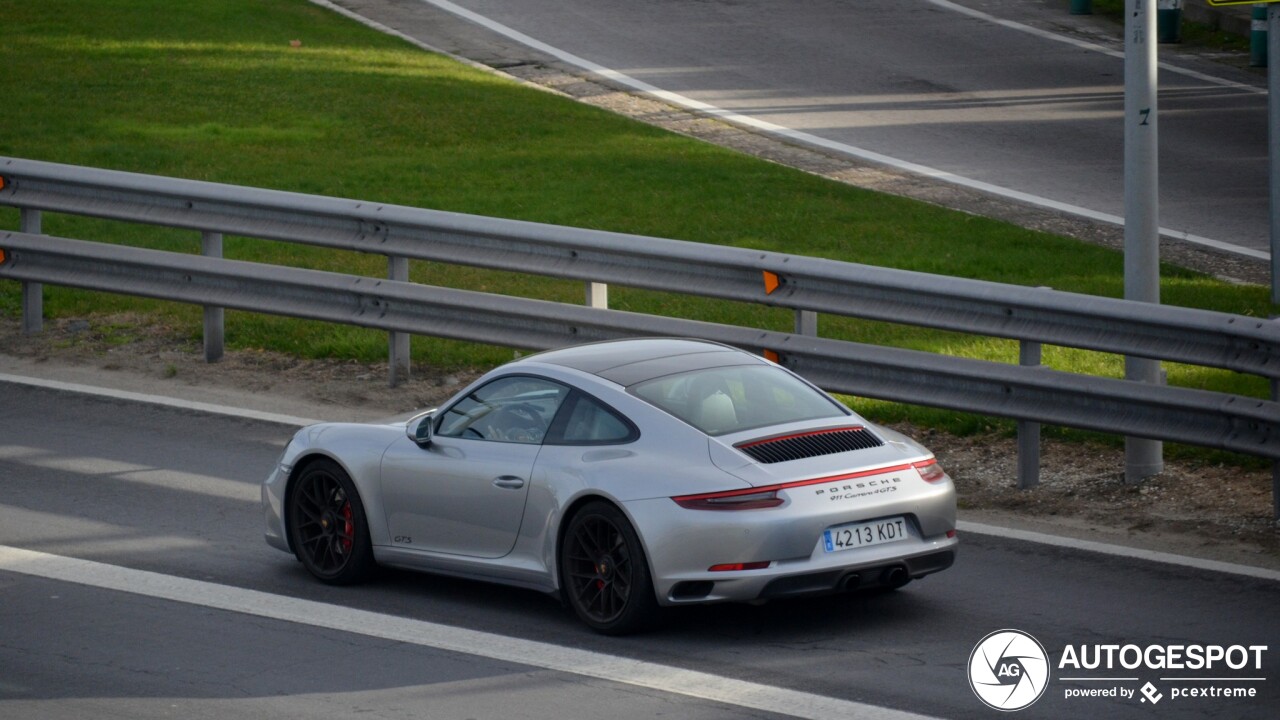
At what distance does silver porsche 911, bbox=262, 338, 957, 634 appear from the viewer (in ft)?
24.6

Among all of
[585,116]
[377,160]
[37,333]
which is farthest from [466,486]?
[585,116]

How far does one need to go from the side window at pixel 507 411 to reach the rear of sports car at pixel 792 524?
0.86 m

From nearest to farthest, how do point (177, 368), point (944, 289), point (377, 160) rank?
point (944, 289) → point (177, 368) → point (377, 160)

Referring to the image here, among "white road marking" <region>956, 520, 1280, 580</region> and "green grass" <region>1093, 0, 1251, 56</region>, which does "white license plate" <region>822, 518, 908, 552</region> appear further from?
"green grass" <region>1093, 0, 1251, 56</region>

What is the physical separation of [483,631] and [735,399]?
59.6 inches

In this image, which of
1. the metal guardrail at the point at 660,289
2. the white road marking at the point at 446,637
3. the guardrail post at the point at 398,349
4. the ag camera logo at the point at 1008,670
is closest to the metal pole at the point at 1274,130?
the metal guardrail at the point at 660,289

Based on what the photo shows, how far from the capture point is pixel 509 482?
8180 mm

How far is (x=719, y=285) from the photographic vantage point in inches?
452

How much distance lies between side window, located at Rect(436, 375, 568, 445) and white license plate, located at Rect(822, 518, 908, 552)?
1458 millimetres

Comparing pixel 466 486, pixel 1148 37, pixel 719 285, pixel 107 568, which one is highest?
pixel 1148 37

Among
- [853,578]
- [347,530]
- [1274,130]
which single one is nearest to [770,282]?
[347,530]

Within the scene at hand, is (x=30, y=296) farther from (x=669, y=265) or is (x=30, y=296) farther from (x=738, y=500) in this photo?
(x=738, y=500)

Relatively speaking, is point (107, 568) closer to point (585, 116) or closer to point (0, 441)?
point (0, 441)

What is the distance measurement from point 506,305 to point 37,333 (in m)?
4.39
